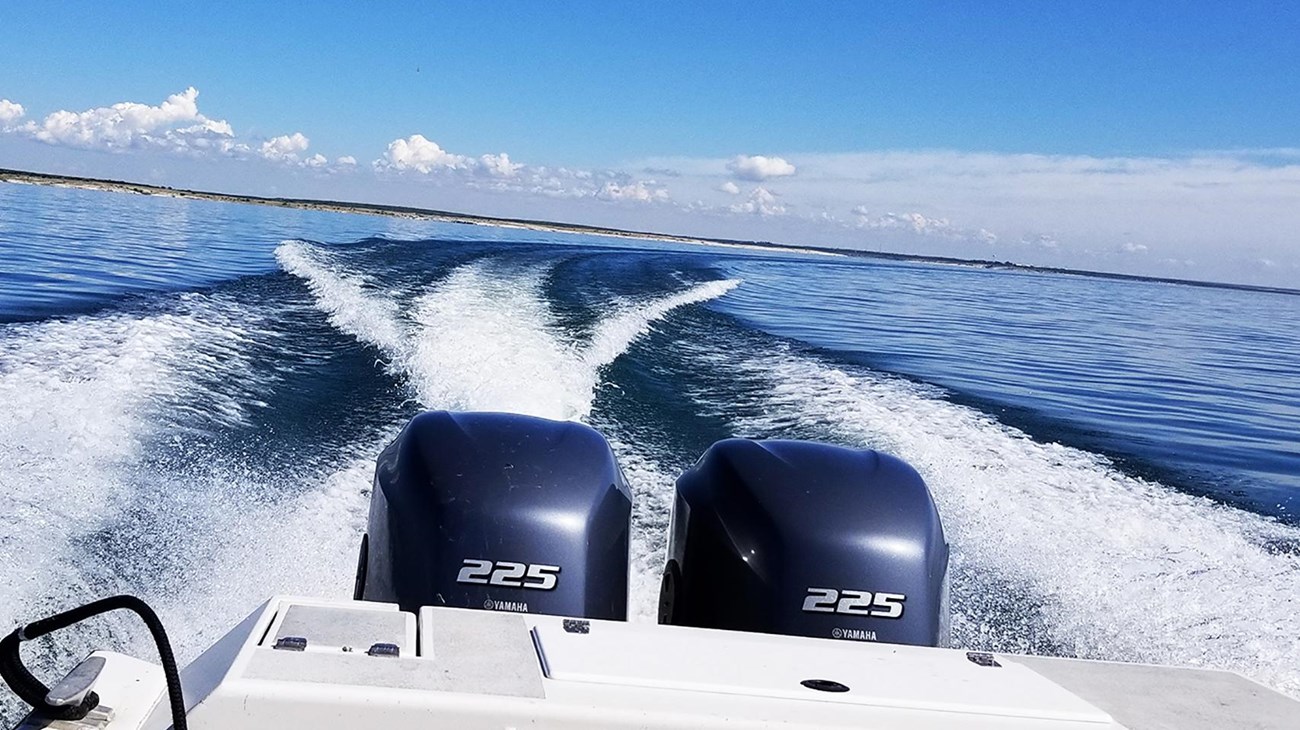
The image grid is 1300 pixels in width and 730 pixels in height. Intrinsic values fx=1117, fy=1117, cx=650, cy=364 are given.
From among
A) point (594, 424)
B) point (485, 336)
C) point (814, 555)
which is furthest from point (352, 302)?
point (814, 555)

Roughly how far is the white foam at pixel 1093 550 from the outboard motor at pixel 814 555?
1140 mm

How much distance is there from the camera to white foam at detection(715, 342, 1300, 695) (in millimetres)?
3242

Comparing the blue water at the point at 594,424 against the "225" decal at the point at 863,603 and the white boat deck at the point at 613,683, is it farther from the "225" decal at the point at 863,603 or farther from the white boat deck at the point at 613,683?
the white boat deck at the point at 613,683

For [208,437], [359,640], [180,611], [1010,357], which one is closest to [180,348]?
[208,437]

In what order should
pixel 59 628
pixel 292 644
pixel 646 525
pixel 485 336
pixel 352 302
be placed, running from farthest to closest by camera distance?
1. pixel 352 302
2. pixel 485 336
3. pixel 646 525
4. pixel 292 644
5. pixel 59 628

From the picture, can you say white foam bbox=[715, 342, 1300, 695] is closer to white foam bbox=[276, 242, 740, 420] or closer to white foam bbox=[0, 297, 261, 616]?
white foam bbox=[276, 242, 740, 420]

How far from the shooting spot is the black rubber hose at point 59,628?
1172 millimetres

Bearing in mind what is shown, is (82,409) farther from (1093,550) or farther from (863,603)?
(1093,550)

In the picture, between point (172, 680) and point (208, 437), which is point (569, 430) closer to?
point (172, 680)

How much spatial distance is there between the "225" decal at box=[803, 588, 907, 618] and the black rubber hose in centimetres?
124

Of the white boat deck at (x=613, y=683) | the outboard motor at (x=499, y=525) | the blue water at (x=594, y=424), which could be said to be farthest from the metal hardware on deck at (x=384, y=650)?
the blue water at (x=594, y=424)

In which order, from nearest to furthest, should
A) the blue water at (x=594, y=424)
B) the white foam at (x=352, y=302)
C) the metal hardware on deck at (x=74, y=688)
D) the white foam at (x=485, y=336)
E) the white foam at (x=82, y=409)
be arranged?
the metal hardware on deck at (x=74, y=688)
the white foam at (x=82, y=409)
the blue water at (x=594, y=424)
the white foam at (x=485, y=336)
the white foam at (x=352, y=302)

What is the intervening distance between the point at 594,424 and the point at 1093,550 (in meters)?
2.22

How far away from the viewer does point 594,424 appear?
16.8ft
